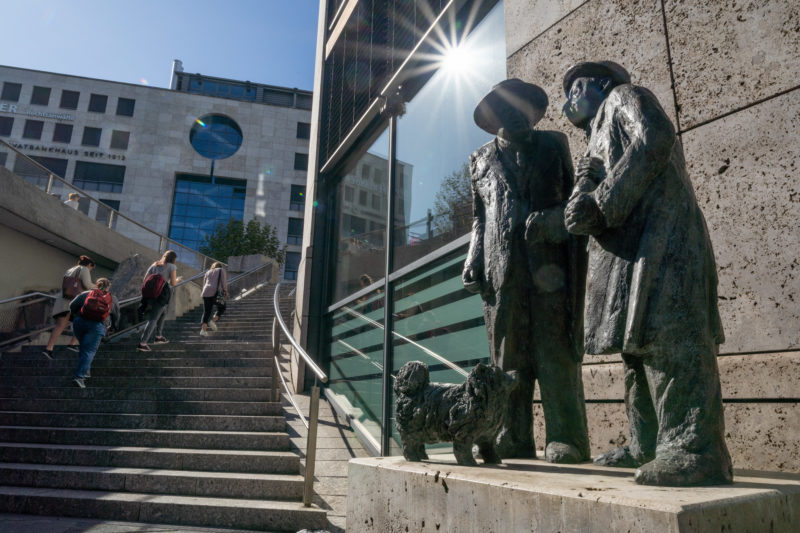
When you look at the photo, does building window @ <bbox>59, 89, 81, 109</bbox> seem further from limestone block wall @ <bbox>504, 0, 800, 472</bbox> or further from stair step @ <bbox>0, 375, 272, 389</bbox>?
limestone block wall @ <bbox>504, 0, 800, 472</bbox>

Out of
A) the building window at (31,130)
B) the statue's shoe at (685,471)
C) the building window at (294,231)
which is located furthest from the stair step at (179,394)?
the building window at (31,130)

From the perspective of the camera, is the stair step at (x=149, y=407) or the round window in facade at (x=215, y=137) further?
the round window in facade at (x=215, y=137)

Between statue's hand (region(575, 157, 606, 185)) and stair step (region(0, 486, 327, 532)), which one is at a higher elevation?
statue's hand (region(575, 157, 606, 185))

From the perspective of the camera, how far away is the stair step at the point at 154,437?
6293 millimetres

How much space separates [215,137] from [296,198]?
8737 millimetres

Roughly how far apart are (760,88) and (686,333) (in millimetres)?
1694

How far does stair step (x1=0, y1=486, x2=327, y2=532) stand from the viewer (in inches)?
191

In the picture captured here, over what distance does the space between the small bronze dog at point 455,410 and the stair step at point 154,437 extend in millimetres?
4132

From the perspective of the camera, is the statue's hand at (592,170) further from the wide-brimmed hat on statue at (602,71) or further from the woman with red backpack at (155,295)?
the woman with red backpack at (155,295)

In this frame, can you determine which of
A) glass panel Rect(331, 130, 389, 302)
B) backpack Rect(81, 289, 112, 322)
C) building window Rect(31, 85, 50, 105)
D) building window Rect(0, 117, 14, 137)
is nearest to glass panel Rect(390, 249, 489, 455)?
glass panel Rect(331, 130, 389, 302)

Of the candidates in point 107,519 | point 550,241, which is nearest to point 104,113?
point 107,519

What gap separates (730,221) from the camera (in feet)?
9.26

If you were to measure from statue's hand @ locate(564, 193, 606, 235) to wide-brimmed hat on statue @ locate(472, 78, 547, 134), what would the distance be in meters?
0.97

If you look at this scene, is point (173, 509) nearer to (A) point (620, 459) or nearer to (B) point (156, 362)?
(A) point (620, 459)
